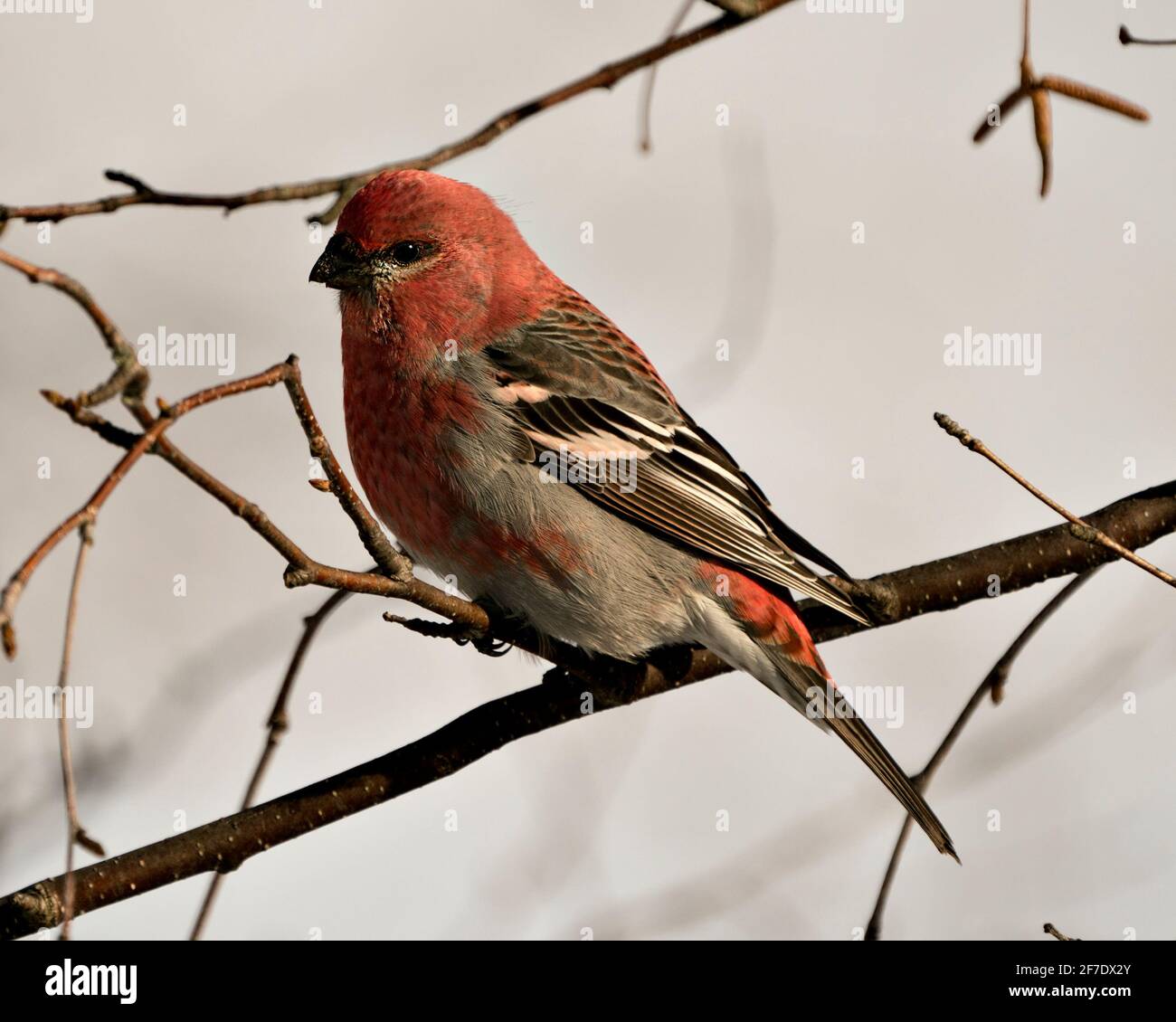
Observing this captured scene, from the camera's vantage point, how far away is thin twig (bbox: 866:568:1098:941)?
3.34 metres

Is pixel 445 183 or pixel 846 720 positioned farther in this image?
pixel 445 183

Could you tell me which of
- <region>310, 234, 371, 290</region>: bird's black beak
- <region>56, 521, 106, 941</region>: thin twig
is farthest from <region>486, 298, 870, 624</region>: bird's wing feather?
<region>56, 521, 106, 941</region>: thin twig

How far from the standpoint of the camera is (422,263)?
4605mm

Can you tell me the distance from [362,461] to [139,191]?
4.58 ft

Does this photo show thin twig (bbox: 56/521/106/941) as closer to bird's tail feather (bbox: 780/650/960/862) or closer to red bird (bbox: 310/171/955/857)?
red bird (bbox: 310/171/955/857)

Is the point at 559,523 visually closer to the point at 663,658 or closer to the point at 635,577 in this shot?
the point at 635,577

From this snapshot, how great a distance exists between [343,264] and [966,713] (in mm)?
2466

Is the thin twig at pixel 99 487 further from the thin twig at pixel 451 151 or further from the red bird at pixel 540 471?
the red bird at pixel 540 471

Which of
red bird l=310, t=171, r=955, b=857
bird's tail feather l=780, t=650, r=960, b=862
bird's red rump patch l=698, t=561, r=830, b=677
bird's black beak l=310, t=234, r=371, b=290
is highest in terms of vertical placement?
bird's black beak l=310, t=234, r=371, b=290

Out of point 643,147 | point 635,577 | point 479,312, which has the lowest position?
point 635,577

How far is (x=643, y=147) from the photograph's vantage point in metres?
4.05

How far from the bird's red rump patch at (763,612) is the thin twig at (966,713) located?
75cm

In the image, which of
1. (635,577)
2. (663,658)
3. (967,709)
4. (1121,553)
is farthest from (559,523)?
(1121,553)

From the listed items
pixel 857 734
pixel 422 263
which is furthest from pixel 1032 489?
pixel 422 263
